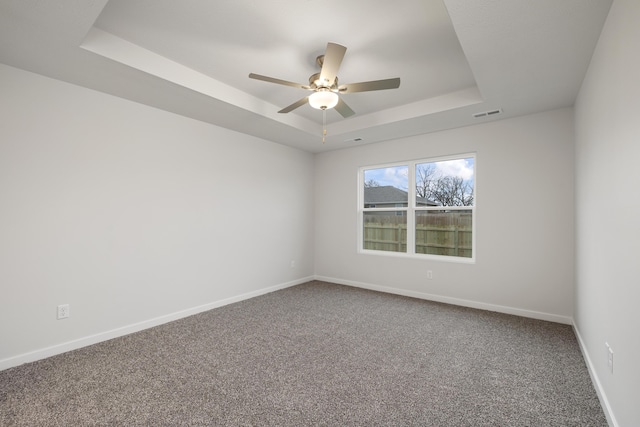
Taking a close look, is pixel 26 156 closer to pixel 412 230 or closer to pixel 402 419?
pixel 402 419

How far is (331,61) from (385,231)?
3.17m

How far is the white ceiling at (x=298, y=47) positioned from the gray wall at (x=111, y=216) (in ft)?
1.16

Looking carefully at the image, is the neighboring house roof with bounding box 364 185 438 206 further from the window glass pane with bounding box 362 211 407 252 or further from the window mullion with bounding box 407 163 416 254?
the window glass pane with bounding box 362 211 407 252

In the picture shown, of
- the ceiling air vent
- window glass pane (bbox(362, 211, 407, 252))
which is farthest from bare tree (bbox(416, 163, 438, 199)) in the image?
the ceiling air vent

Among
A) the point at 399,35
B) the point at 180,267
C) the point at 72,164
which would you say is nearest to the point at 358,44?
the point at 399,35

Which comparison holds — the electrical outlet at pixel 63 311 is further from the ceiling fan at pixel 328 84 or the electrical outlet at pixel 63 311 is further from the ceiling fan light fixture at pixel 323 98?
the ceiling fan light fixture at pixel 323 98

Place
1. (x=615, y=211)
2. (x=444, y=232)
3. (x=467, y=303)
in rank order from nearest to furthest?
1. (x=615, y=211)
2. (x=467, y=303)
3. (x=444, y=232)

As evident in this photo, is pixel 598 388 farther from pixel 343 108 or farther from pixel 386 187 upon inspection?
pixel 386 187

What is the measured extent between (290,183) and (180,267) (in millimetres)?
2216

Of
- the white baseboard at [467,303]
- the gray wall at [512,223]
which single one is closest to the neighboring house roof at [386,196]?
the gray wall at [512,223]

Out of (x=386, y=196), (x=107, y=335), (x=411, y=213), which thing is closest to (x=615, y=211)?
(x=411, y=213)

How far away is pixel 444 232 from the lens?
4.24 meters

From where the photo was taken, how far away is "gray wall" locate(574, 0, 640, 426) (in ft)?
4.60

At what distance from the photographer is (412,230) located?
4.52 m
